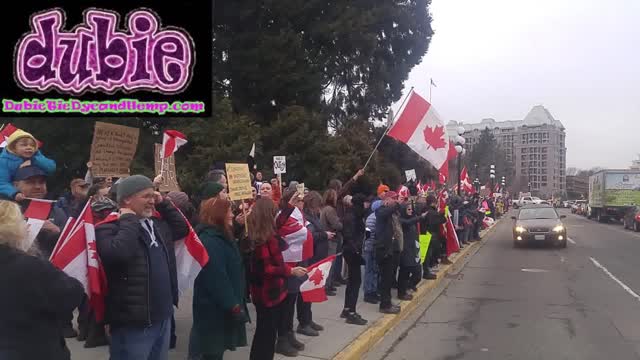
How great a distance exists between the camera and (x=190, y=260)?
14.8ft

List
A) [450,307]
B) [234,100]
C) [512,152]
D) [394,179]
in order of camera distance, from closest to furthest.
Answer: [450,307]
[234,100]
[394,179]
[512,152]

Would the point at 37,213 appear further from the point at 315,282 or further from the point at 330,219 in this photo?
the point at 330,219

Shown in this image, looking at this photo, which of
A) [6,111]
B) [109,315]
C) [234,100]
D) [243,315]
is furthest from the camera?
[234,100]

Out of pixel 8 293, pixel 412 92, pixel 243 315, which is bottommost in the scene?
pixel 243 315

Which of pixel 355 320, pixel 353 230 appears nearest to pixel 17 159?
pixel 353 230

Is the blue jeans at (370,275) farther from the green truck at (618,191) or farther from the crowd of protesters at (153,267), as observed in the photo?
the green truck at (618,191)

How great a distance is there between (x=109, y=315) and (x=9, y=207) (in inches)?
40.4

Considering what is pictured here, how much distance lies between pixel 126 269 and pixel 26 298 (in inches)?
30.6

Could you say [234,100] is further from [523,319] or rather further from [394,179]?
[523,319]

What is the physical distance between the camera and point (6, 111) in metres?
16.9

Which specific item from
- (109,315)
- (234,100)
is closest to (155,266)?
(109,315)

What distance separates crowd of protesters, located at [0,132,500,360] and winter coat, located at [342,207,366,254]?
0.06ft

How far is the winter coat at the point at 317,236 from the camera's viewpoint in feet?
23.1

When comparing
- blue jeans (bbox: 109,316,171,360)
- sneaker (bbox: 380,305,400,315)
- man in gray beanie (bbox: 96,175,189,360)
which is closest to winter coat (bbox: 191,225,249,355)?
man in gray beanie (bbox: 96,175,189,360)
